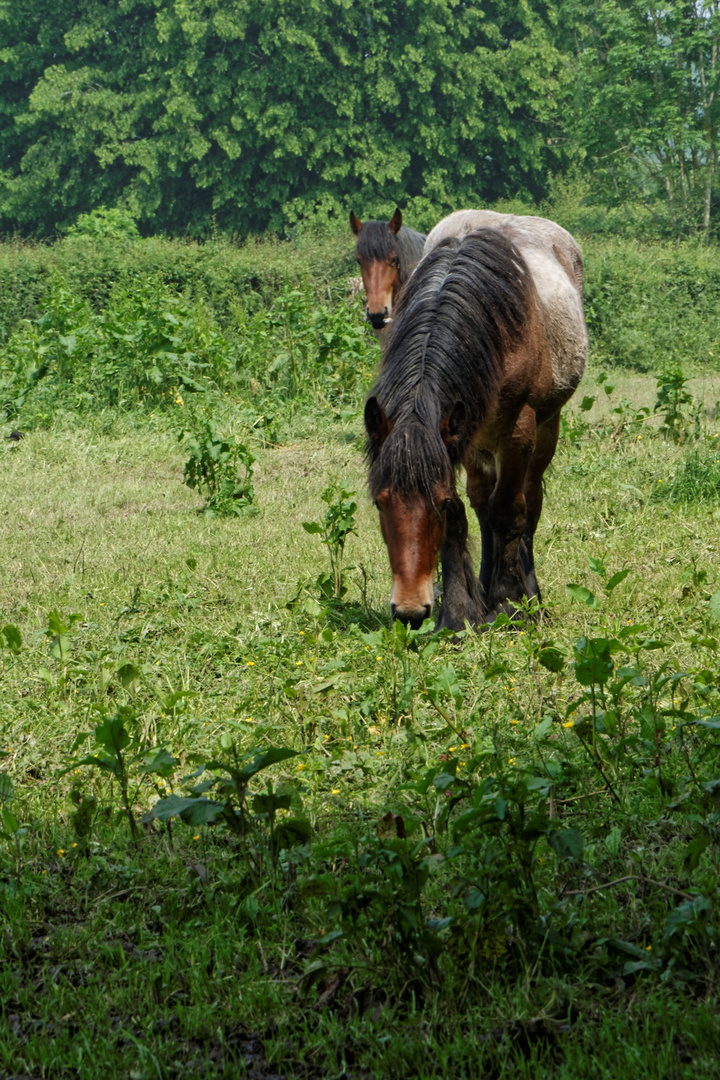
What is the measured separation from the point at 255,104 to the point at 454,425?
29502 mm

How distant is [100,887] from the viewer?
2.86 m

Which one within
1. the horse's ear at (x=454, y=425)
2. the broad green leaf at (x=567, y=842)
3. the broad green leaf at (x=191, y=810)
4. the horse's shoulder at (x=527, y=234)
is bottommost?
the broad green leaf at (x=191, y=810)

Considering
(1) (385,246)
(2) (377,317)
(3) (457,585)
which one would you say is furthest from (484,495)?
(1) (385,246)

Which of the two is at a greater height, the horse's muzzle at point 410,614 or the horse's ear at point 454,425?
the horse's ear at point 454,425

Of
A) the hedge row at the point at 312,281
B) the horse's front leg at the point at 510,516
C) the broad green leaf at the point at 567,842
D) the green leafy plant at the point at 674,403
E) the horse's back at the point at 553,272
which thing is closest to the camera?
the broad green leaf at the point at 567,842

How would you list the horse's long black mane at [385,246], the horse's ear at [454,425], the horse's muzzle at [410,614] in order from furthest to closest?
the horse's long black mane at [385,246], the horse's ear at [454,425], the horse's muzzle at [410,614]

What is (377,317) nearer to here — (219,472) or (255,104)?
(219,472)

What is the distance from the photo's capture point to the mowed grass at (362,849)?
2.14m

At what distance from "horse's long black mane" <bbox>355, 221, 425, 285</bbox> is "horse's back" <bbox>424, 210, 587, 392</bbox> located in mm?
3556

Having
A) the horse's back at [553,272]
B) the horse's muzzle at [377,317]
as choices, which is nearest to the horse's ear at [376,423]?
the horse's back at [553,272]

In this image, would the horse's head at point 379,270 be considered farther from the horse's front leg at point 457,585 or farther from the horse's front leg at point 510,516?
the horse's front leg at point 457,585

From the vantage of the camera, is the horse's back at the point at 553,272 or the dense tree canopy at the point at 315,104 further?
the dense tree canopy at the point at 315,104

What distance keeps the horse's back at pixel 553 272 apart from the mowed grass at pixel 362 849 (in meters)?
1.32

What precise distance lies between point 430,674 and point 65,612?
7.03 ft
